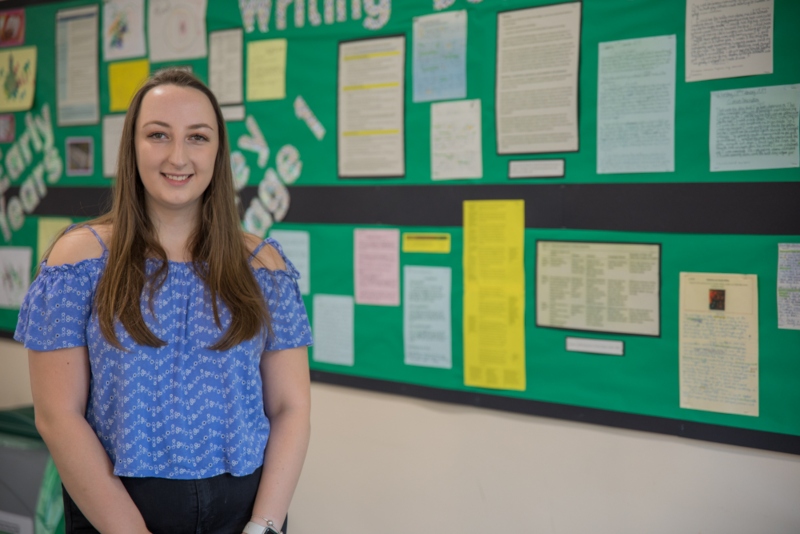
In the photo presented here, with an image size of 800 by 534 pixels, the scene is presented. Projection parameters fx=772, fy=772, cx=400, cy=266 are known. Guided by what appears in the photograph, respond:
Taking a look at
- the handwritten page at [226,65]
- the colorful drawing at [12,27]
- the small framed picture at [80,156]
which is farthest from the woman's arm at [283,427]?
the colorful drawing at [12,27]

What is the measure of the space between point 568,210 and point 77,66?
2.05 meters

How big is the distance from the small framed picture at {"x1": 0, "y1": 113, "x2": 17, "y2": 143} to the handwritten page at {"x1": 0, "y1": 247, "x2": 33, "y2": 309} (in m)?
0.45

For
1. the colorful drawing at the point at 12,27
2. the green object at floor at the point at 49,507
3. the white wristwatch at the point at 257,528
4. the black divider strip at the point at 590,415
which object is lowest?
the green object at floor at the point at 49,507

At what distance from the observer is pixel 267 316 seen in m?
1.37

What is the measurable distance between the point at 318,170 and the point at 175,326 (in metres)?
1.24

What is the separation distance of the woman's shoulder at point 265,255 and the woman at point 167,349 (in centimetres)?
1

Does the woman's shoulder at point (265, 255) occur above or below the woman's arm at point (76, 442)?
above

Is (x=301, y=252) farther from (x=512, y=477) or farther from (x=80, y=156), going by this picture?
(x=80, y=156)

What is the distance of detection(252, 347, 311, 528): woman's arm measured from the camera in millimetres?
1355

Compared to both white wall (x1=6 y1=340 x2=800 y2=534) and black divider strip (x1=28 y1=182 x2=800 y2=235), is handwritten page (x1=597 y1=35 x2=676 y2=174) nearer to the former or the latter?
black divider strip (x1=28 y1=182 x2=800 y2=235)

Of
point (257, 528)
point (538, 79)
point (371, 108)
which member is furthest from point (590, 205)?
point (257, 528)

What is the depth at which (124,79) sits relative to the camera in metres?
2.88

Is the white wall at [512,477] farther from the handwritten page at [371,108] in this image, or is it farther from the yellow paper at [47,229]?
the yellow paper at [47,229]

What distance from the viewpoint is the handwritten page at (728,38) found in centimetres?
175
